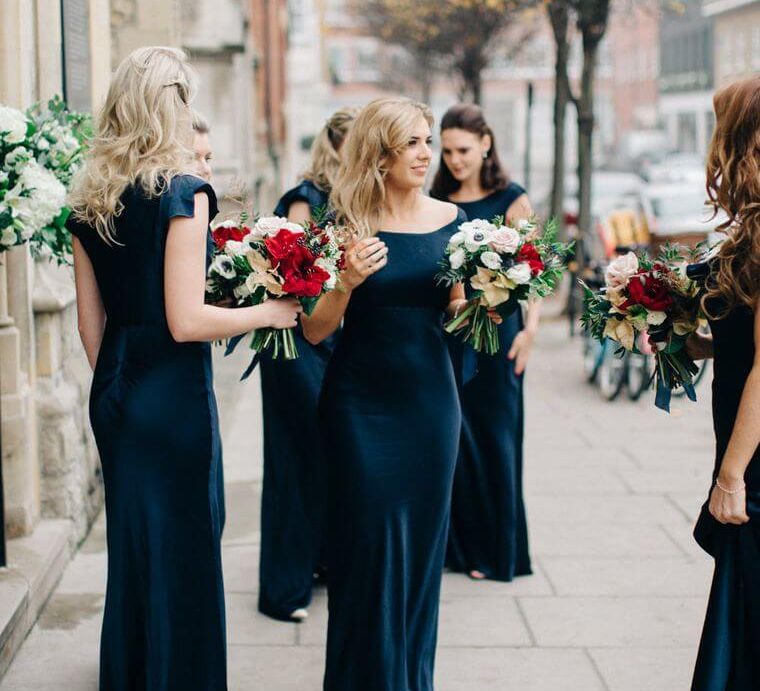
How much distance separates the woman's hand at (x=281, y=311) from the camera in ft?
13.6

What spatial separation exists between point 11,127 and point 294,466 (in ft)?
7.03

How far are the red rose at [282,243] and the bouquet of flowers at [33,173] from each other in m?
0.81

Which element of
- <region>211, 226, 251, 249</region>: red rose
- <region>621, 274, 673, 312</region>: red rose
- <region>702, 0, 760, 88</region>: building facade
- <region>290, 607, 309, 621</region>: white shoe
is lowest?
<region>290, 607, 309, 621</region>: white shoe

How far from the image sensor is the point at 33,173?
433 cm

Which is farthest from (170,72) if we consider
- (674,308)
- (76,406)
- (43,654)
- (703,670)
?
(76,406)

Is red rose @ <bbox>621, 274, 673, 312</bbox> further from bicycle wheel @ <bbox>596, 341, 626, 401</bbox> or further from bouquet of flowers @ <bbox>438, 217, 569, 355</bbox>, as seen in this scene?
bicycle wheel @ <bbox>596, 341, 626, 401</bbox>

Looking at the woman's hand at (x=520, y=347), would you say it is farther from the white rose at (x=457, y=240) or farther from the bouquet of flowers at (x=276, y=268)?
the bouquet of flowers at (x=276, y=268)

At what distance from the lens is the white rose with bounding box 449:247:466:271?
4320 mm

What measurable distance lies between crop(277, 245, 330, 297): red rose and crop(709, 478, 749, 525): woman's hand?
4.24ft

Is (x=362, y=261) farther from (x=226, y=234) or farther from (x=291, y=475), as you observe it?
(x=291, y=475)

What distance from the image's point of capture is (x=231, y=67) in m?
17.7

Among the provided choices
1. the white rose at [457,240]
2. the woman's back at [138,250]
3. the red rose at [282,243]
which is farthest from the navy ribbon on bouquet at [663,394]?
the woman's back at [138,250]

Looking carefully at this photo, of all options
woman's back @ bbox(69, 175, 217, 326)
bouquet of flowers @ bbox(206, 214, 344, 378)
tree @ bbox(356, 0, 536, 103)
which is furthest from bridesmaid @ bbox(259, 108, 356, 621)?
tree @ bbox(356, 0, 536, 103)

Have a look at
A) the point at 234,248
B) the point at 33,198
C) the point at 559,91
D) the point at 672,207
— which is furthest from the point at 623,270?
the point at 672,207
